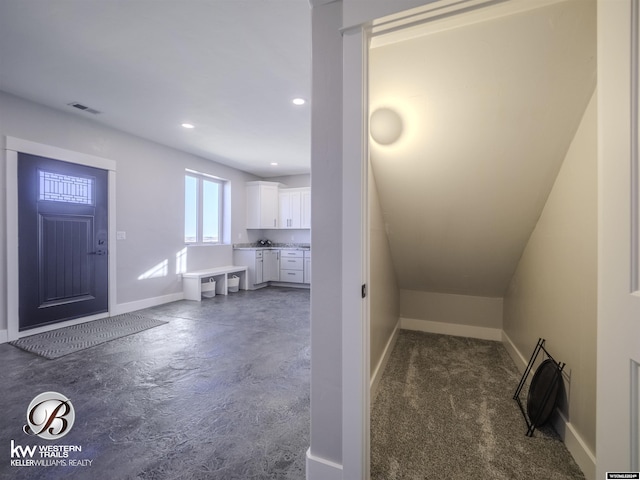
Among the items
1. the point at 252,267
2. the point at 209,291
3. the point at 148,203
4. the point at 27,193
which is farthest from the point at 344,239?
the point at 252,267

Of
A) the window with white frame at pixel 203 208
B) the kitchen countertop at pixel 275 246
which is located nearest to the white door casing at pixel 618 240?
the window with white frame at pixel 203 208

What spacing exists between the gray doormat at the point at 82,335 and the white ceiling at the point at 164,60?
8.36 feet

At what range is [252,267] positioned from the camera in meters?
5.99

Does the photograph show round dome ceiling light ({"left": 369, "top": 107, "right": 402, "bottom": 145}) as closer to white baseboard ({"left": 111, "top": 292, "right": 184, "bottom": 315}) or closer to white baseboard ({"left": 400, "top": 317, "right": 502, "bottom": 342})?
white baseboard ({"left": 400, "top": 317, "right": 502, "bottom": 342})

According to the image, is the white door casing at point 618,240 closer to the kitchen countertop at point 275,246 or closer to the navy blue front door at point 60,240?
the navy blue front door at point 60,240

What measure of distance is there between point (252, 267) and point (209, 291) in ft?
3.43

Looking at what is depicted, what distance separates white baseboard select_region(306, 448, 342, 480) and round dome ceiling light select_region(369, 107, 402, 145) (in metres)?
1.75

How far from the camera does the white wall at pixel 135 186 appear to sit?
3051 millimetres

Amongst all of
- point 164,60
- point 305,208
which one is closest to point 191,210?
point 305,208

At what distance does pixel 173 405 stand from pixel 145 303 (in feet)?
9.84

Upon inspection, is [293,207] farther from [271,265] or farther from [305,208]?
[271,265]

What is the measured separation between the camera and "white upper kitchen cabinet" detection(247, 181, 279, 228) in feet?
20.6

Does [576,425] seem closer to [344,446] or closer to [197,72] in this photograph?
[344,446]

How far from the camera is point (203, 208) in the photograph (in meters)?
5.61
